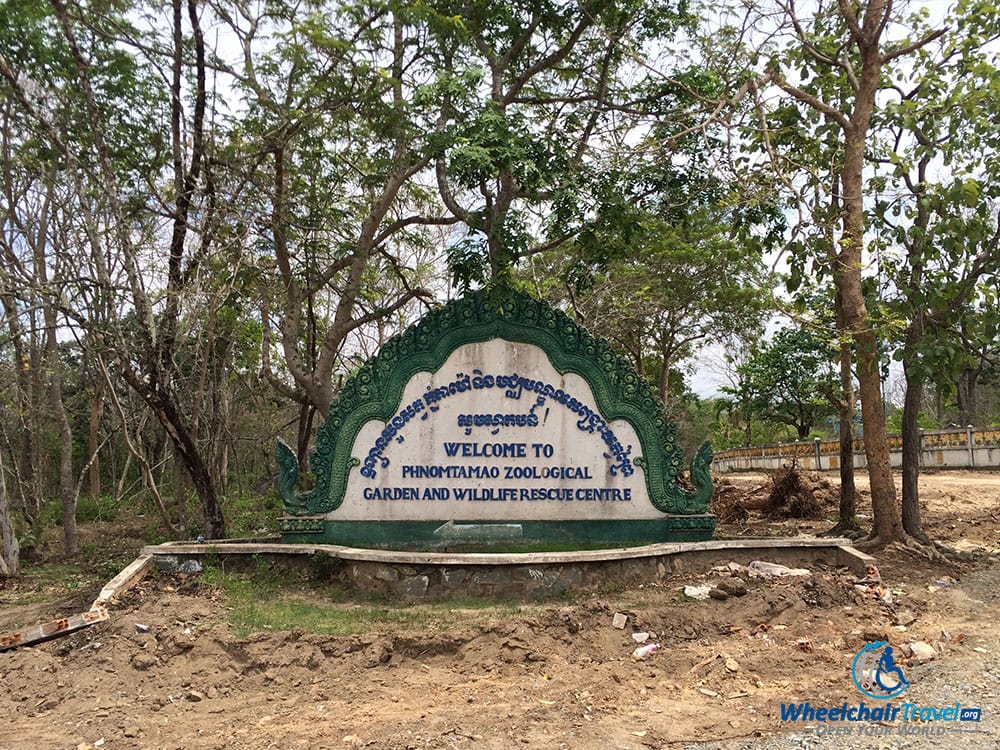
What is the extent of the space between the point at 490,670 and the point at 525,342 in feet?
13.2

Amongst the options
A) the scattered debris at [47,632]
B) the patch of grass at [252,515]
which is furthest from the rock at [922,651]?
the patch of grass at [252,515]

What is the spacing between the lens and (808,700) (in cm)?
486

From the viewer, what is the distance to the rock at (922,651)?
5531mm

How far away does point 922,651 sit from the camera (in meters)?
5.60

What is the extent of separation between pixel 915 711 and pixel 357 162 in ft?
31.0

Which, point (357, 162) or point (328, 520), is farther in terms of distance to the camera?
point (357, 162)

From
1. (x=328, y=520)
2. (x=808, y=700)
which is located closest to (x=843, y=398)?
(x=808, y=700)

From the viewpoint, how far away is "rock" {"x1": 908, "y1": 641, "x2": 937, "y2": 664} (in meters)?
5.53

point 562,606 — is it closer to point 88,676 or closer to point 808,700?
point 808,700

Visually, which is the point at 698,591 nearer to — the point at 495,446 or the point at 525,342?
the point at 495,446

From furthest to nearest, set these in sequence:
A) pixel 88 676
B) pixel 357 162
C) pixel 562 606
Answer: pixel 357 162
pixel 562 606
pixel 88 676

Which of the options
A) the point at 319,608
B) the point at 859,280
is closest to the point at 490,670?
the point at 319,608

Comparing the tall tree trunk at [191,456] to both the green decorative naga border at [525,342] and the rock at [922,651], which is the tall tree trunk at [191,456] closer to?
the green decorative naga border at [525,342]

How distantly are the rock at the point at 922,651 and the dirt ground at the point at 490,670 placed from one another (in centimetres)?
6
